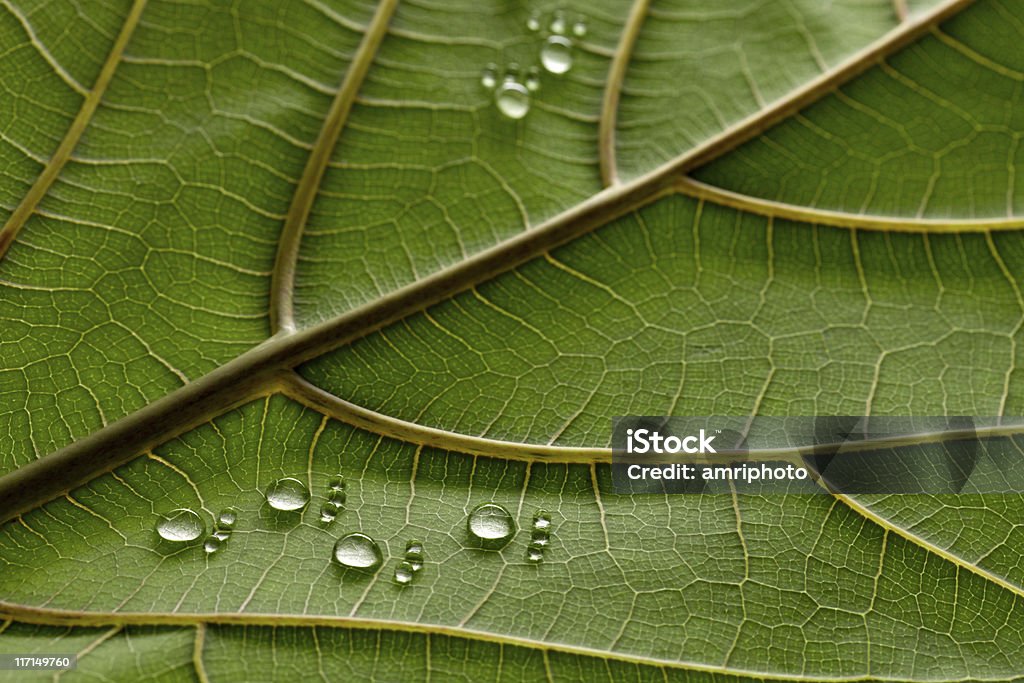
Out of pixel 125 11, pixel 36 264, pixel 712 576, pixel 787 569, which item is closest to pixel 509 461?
pixel 712 576

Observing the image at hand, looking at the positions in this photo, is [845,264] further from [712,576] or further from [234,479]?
[234,479]

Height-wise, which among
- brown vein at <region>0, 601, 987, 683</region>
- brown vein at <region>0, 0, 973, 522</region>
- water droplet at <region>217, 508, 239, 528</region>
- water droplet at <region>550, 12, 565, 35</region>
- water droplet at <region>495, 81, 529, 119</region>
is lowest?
brown vein at <region>0, 601, 987, 683</region>

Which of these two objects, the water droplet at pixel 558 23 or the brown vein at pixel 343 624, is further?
the water droplet at pixel 558 23

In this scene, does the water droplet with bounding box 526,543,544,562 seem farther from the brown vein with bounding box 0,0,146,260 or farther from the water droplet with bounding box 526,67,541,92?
the brown vein with bounding box 0,0,146,260

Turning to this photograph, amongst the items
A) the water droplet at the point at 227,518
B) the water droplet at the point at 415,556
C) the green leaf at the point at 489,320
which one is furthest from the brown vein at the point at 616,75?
the water droplet at the point at 227,518

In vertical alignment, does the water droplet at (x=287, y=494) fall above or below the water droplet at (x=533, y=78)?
below

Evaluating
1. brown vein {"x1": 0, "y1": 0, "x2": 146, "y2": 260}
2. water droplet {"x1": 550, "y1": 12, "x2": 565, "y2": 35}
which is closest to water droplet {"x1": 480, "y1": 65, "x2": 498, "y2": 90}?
water droplet {"x1": 550, "y1": 12, "x2": 565, "y2": 35}

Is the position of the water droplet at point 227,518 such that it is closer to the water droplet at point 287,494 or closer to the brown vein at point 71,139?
the water droplet at point 287,494

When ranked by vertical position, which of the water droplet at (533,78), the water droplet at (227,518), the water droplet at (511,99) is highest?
the water droplet at (533,78)
